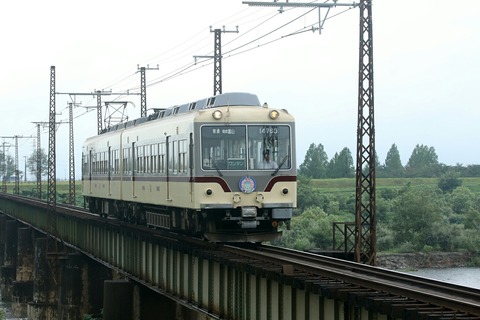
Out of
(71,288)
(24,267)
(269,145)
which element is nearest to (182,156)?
(269,145)

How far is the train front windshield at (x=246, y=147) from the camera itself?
23109 millimetres

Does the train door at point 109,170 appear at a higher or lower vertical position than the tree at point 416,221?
higher

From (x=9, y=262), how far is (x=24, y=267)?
5.26m

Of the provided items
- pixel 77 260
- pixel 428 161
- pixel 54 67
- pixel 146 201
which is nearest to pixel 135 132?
pixel 146 201

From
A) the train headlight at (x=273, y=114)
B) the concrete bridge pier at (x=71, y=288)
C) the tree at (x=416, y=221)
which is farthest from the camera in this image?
the tree at (x=416, y=221)

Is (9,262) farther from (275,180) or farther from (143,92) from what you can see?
(275,180)

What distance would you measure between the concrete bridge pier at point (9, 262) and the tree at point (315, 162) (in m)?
110

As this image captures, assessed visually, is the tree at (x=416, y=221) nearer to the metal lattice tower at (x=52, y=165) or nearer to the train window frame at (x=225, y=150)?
the metal lattice tower at (x=52, y=165)

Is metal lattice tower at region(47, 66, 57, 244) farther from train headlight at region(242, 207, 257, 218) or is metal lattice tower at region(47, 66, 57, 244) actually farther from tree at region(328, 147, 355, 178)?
tree at region(328, 147, 355, 178)

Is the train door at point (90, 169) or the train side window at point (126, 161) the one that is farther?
the train door at point (90, 169)

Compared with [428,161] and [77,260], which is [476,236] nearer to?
[77,260]

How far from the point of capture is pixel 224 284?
19797mm

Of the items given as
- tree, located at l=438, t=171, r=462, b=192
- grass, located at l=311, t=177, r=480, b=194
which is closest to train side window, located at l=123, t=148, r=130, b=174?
grass, located at l=311, t=177, r=480, b=194

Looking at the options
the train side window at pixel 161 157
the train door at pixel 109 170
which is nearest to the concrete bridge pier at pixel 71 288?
the train door at pixel 109 170
